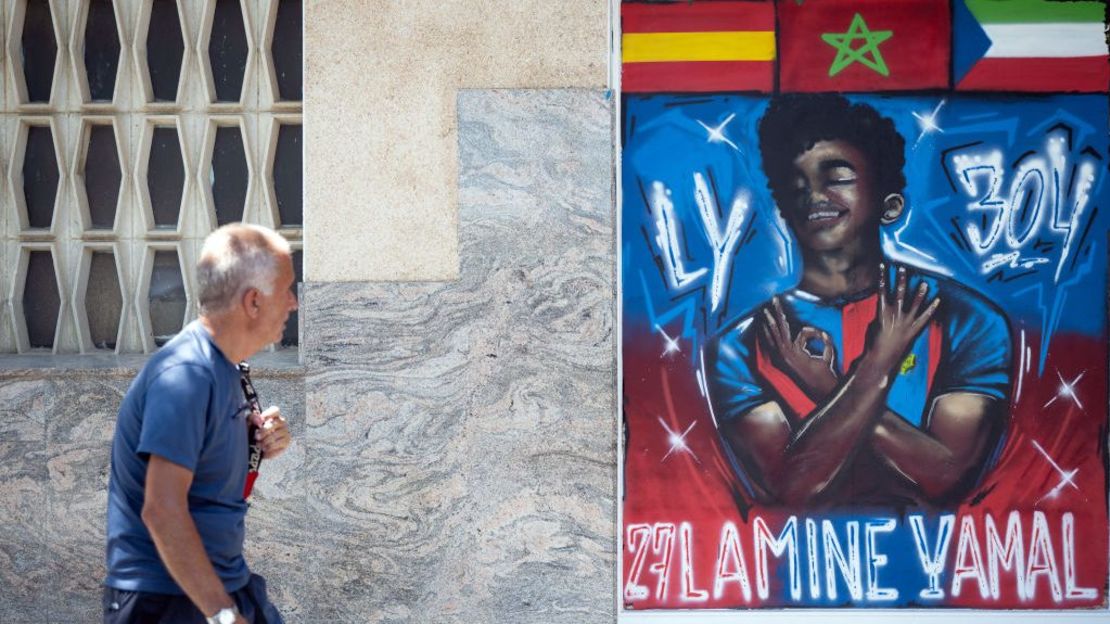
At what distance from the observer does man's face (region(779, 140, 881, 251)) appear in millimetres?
4883

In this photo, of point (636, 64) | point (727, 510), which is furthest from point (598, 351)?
point (636, 64)

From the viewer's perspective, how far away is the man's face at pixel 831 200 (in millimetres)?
4883

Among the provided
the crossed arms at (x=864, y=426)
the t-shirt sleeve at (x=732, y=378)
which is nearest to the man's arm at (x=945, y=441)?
the crossed arms at (x=864, y=426)

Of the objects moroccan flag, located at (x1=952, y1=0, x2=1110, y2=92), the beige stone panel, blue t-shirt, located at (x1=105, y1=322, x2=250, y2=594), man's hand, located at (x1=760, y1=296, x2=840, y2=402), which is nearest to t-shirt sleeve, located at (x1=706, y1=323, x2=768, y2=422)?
man's hand, located at (x1=760, y1=296, x2=840, y2=402)

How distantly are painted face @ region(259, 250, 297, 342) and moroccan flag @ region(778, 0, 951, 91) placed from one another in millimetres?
2611

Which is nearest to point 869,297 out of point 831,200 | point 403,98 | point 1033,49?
point 831,200

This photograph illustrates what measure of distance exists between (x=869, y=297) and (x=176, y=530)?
3.12 m

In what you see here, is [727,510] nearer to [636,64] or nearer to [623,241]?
[623,241]

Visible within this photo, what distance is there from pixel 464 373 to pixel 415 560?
0.77 metres

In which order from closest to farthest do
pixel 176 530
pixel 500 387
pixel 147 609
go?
pixel 176 530 → pixel 147 609 → pixel 500 387

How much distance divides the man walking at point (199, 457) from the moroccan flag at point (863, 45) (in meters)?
2.66

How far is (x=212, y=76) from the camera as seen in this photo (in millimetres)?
5152

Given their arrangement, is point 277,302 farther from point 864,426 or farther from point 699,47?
point 864,426

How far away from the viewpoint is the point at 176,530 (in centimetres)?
265
